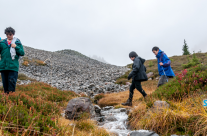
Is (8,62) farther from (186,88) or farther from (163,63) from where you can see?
(186,88)

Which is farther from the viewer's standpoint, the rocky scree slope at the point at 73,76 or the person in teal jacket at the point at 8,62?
the rocky scree slope at the point at 73,76

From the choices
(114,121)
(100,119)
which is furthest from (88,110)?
(114,121)

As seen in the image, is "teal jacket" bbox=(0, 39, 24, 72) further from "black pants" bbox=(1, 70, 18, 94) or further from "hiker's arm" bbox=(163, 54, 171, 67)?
"hiker's arm" bbox=(163, 54, 171, 67)

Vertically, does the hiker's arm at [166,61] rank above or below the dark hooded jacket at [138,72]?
above

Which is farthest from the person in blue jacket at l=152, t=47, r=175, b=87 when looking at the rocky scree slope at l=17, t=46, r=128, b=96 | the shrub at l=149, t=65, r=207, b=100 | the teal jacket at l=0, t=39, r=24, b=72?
the teal jacket at l=0, t=39, r=24, b=72

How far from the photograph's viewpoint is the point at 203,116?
10.3ft

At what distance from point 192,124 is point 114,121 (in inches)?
103

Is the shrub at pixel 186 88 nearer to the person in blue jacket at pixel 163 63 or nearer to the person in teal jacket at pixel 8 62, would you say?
the person in blue jacket at pixel 163 63

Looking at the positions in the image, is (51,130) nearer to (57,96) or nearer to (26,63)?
(57,96)

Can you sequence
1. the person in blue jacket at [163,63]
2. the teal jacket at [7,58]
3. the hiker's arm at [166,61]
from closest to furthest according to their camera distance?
the teal jacket at [7,58], the hiker's arm at [166,61], the person in blue jacket at [163,63]

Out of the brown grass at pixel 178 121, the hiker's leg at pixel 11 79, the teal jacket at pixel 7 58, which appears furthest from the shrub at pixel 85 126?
the teal jacket at pixel 7 58

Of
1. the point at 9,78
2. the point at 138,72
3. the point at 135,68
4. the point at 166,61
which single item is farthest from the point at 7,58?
the point at 166,61

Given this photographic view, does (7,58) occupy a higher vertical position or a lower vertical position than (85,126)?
higher

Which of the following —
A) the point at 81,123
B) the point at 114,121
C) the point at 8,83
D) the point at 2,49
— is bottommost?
the point at 114,121
